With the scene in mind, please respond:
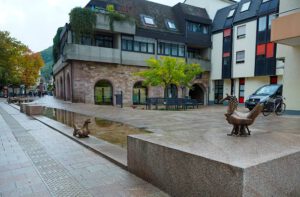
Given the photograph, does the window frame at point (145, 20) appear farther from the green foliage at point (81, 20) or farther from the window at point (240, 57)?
the window at point (240, 57)

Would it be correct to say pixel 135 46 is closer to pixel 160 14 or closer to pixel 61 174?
pixel 160 14

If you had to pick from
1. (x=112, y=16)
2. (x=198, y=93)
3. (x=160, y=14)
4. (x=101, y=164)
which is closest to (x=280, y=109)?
(x=101, y=164)

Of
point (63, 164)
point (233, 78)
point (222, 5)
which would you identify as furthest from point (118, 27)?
point (63, 164)

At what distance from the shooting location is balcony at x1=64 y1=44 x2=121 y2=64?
20.5m

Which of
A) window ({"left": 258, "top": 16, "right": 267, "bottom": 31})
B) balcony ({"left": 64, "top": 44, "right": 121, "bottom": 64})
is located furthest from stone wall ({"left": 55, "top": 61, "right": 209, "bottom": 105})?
window ({"left": 258, "top": 16, "right": 267, "bottom": 31})

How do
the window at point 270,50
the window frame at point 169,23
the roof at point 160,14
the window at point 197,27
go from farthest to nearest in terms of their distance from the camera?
1. the window at point 197,27
2. the window frame at point 169,23
3. the roof at point 160,14
4. the window at point 270,50

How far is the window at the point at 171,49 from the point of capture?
26.6 meters

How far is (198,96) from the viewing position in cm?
3231

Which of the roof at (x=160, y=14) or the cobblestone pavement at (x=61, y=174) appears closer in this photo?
the cobblestone pavement at (x=61, y=174)

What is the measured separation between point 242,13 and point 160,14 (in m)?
10.2

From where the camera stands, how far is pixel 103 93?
2395 cm

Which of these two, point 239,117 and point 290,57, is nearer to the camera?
point 239,117

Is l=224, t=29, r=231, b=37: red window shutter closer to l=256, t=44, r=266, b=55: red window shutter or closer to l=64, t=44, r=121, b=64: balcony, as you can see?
l=256, t=44, r=266, b=55: red window shutter

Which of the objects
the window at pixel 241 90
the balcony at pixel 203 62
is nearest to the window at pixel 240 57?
the window at pixel 241 90
